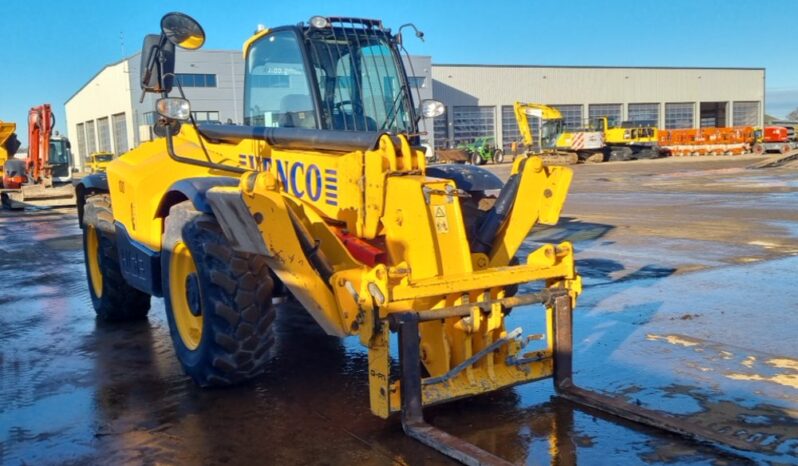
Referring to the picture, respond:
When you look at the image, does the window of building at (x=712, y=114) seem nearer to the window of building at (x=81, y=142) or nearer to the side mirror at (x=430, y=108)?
the window of building at (x=81, y=142)

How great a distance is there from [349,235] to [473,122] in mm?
58695

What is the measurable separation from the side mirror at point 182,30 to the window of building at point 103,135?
2313 inches

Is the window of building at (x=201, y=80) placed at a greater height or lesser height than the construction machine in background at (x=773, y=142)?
greater

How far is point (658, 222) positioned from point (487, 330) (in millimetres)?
10192

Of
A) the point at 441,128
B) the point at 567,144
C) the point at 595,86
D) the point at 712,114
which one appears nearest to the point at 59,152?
the point at 567,144

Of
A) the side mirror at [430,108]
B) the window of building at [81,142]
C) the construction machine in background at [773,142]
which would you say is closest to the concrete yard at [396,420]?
the side mirror at [430,108]

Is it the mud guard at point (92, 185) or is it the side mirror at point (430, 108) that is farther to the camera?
the mud guard at point (92, 185)

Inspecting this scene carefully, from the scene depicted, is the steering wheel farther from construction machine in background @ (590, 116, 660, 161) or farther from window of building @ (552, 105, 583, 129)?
window of building @ (552, 105, 583, 129)

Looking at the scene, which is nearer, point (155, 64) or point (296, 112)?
point (155, 64)

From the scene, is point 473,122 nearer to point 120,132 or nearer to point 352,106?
point 120,132

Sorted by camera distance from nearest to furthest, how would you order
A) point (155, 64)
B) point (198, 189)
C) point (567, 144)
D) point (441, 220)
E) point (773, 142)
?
1. point (441, 220)
2. point (198, 189)
3. point (155, 64)
4. point (567, 144)
5. point (773, 142)

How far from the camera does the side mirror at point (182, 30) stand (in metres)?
4.97

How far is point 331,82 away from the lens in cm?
548

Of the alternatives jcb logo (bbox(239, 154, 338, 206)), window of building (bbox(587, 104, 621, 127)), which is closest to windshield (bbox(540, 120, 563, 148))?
window of building (bbox(587, 104, 621, 127))
